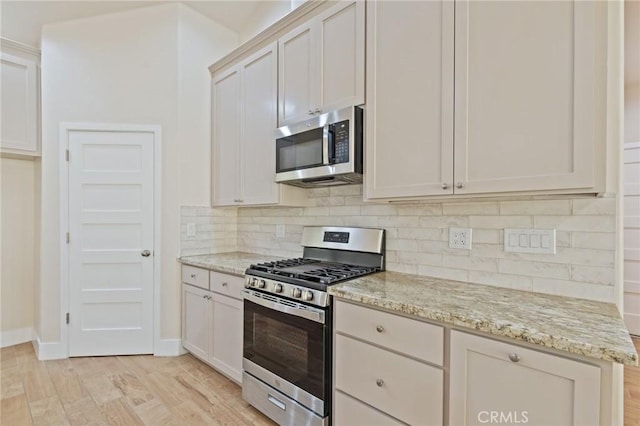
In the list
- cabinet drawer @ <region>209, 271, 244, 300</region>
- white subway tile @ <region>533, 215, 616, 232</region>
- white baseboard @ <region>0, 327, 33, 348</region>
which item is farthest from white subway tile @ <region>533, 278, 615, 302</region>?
white baseboard @ <region>0, 327, 33, 348</region>

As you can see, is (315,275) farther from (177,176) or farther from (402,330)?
(177,176)

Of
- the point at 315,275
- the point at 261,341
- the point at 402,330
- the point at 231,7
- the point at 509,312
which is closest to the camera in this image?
the point at 509,312

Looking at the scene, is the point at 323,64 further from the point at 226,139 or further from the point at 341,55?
the point at 226,139

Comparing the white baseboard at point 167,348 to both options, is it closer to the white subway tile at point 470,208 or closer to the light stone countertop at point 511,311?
the light stone countertop at point 511,311

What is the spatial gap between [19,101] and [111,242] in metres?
1.64

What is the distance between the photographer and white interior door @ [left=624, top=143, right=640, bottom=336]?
12.2 feet

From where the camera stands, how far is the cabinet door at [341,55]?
1.97m

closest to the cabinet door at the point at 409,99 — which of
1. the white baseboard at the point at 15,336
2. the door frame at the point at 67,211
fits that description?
the door frame at the point at 67,211

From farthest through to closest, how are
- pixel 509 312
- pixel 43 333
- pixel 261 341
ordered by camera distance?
pixel 43 333
pixel 261 341
pixel 509 312

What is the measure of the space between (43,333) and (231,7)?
3.53m

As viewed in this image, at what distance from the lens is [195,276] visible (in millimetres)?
2850

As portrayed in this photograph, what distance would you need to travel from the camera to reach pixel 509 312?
128cm

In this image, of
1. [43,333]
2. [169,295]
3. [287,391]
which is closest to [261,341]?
[287,391]

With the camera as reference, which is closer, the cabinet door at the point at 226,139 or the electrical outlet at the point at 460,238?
the electrical outlet at the point at 460,238
